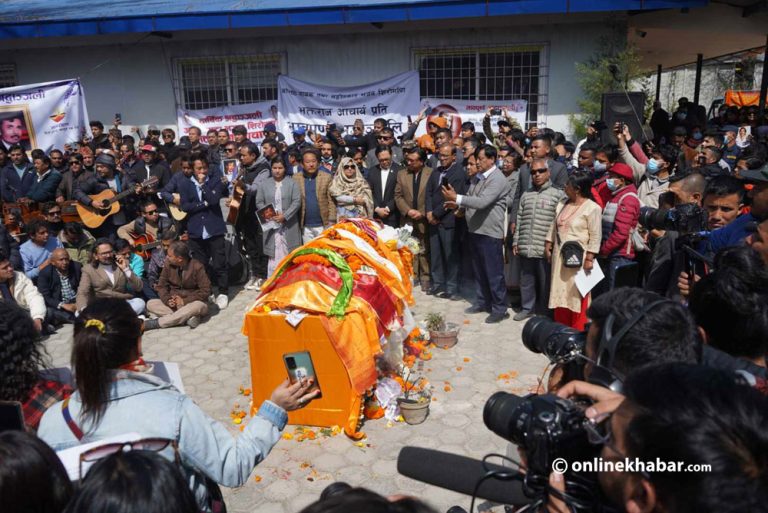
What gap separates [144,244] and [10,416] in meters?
6.21

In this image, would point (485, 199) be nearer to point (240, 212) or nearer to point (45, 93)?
point (240, 212)

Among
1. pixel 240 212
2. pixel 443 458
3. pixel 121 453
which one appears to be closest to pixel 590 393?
pixel 443 458

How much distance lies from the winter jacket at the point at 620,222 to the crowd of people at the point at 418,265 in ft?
0.05

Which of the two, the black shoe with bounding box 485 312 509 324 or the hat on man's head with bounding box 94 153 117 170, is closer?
the black shoe with bounding box 485 312 509 324

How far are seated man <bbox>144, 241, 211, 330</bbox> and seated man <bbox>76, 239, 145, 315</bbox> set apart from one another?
0.88 ft

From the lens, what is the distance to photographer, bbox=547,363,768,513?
1091 mm

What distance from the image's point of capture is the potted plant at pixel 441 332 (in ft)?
19.2

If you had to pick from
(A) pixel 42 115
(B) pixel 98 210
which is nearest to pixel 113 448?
(B) pixel 98 210

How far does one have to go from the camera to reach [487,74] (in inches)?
429

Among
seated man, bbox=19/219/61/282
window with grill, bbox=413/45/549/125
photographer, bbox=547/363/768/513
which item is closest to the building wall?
window with grill, bbox=413/45/549/125

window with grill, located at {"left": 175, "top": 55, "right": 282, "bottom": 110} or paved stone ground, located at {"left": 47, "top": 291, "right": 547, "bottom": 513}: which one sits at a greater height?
window with grill, located at {"left": 175, "top": 55, "right": 282, "bottom": 110}

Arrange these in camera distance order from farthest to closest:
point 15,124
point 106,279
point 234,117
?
1. point 234,117
2. point 15,124
3. point 106,279

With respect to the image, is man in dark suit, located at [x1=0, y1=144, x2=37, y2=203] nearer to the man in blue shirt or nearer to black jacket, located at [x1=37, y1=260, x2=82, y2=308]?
black jacket, located at [x1=37, y1=260, x2=82, y2=308]

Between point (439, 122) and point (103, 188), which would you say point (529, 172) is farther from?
point (103, 188)
